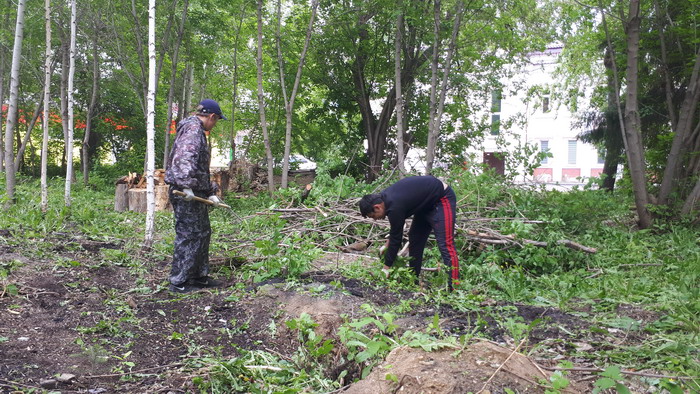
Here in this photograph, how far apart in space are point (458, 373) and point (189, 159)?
11.6ft

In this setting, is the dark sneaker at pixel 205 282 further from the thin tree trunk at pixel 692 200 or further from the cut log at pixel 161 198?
the thin tree trunk at pixel 692 200

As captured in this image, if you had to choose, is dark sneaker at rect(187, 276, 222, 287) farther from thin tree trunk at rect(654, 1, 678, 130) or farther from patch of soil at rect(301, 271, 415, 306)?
thin tree trunk at rect(654, 1, 678, 130)

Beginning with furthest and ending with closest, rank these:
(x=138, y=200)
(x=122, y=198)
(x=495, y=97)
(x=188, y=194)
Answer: (x=495, y=97)
(x=122, y=198)
(x=138, y=200)
(x=188, y=194)

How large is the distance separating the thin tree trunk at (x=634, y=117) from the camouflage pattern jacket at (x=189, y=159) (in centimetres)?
744

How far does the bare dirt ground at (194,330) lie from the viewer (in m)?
2.96

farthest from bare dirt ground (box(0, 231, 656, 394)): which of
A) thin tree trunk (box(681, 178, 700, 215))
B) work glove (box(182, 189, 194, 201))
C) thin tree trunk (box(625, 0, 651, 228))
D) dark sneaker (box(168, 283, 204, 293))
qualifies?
thin tree trunk (box(681, 178, 700, 215))

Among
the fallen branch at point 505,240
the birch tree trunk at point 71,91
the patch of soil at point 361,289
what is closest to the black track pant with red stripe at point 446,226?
the patch of soil at point 361,289

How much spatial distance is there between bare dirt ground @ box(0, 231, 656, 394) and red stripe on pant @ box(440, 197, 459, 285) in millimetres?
601

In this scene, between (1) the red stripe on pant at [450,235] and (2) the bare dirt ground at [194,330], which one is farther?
(1) the red stripe on pant at [450,235]

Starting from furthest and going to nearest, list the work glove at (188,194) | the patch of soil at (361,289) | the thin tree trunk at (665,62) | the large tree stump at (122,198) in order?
1. the large tree stump at (122,198)
2. the thin tree trunk at (665,62)
3. the work glove at (188,194)
4. the patch of soil at (361,289)

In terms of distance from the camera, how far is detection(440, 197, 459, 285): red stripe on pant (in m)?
5.41

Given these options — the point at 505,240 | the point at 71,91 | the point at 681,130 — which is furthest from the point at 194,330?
the point at 681,130

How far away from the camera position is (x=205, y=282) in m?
5.54

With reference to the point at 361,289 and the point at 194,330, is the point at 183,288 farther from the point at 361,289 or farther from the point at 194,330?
the point at 361,289
